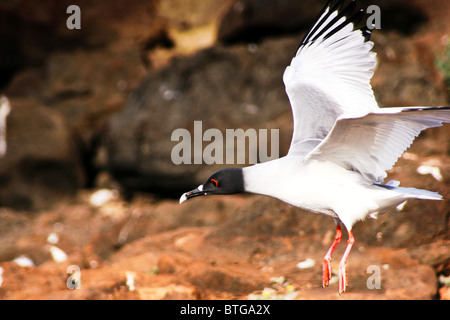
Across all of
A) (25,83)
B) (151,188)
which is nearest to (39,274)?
(151,188)

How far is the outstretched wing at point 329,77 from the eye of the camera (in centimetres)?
447

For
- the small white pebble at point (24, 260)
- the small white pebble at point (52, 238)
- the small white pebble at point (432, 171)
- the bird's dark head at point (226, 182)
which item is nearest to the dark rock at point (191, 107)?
the small white pebble at point (52, 238)

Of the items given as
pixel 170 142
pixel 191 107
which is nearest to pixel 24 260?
pixel 170 142

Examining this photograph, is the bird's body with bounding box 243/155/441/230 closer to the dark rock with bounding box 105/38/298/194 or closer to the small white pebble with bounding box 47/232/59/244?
the dark rock with bounding box 105/38/298/194

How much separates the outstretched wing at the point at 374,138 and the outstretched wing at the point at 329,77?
477mm

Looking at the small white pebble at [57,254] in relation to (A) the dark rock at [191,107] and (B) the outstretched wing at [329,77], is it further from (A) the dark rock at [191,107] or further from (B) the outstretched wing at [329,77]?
(B) the outstretched wing at [329,77]

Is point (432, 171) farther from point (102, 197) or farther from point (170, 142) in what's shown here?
point (102, 197)

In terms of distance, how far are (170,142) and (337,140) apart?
5.40 metres

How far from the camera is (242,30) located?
1012 centimetres

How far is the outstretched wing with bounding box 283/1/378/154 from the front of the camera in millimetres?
4473

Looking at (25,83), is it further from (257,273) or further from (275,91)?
(257,273)

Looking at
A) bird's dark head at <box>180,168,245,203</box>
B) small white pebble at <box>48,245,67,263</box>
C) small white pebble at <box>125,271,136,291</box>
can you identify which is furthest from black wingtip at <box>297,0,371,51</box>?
small white pebble at <box>48,245,67,263</box>

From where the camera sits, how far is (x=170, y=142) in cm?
888

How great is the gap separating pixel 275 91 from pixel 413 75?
80.4 inches
